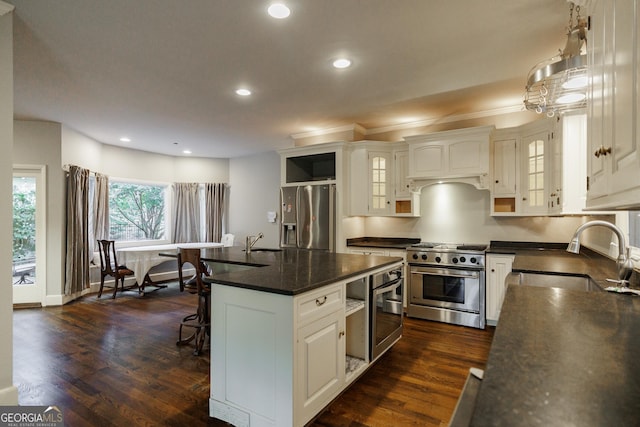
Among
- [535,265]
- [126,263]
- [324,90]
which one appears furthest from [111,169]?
[535,265]

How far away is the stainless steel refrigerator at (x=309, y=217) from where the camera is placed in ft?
15.4

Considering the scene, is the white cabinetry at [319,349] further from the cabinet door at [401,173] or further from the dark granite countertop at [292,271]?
the cabinet door at [401,173]

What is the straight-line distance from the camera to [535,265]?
102 inches

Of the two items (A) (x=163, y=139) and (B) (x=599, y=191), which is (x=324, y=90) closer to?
(B) (x=599, y=191)

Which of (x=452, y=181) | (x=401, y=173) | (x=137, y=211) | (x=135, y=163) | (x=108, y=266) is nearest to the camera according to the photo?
(x=452, y=181)

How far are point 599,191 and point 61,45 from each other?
143 inches

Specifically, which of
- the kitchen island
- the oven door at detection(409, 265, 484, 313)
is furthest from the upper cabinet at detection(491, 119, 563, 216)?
the kitchen island

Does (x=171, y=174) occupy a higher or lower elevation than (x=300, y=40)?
lower

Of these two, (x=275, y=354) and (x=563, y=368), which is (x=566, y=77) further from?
(x=275, y=354)

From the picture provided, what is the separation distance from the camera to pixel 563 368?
761mm

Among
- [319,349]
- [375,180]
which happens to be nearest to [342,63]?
[375,180]

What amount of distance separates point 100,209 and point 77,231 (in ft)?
2.32

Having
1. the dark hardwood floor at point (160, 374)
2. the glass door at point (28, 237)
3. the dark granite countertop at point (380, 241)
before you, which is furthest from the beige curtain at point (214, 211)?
the dark granite countertop at point (380, 241)

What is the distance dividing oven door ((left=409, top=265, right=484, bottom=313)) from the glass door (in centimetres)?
534
